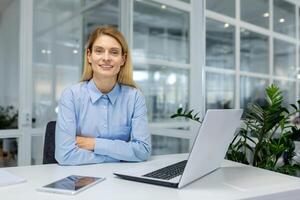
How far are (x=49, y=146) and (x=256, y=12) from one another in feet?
6.70

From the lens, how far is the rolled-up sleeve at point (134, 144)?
146cm

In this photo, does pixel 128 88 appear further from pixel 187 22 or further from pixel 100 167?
pixel 187 22

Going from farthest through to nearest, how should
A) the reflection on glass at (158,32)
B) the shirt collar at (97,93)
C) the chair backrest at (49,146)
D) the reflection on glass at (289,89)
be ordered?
the reflection on glass at (158,32), the reflection on glass at (289,89), the chair backrest at (49,146), the shirt collar at (97,93)

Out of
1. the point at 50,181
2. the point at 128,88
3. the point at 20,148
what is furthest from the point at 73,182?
the point at 20,148

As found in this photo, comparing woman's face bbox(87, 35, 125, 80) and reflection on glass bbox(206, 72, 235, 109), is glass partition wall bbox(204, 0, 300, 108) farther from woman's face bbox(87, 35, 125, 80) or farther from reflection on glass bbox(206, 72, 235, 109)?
woman's face bbox(87, 35, 125, 80)

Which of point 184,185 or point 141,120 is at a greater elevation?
point 141,120

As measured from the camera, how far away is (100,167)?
1.34m

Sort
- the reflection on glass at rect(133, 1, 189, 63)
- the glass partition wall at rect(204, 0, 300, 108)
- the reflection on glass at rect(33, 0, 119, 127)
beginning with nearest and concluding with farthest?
1. the glass partition wall at rect(204, 0, 300, 108)
2. the reflection on glass at rect(33, 0, 119, 127)
3. the reflection on glass at rect(133, 1, 189, 63)

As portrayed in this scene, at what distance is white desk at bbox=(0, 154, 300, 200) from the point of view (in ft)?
3.06

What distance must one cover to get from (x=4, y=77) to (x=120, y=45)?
1835 mm

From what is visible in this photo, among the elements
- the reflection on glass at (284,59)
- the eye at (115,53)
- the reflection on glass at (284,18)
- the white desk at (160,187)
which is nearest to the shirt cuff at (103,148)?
the white desk at (160,187)

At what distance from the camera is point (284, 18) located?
2488 millimetres

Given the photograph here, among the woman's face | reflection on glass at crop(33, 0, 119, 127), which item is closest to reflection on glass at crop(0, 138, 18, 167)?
reflection on glass at crop(33, 0, 119, 127)

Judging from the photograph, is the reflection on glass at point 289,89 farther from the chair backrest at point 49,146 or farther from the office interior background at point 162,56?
the chair backrest at point 49,146
